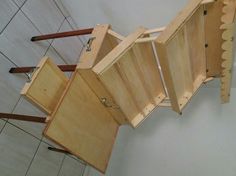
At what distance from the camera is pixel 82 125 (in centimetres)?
85

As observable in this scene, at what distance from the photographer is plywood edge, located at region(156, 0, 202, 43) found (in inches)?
25.3

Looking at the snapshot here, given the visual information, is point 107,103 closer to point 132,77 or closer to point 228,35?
point 132,77

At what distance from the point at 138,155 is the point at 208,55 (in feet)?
2.79

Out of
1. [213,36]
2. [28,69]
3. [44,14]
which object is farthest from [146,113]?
[44,14]

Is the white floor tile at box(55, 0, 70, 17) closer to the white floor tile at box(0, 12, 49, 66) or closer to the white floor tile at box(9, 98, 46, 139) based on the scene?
the white floor tile at box(0, 12, 49, 66)

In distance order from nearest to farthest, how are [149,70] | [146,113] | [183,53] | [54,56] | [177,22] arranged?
[177,22] → [183,53] → [149,70] → [146,113] → [54,56]

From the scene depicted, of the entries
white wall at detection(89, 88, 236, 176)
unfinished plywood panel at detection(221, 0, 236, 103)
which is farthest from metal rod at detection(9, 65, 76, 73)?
white wall at detection(89, 88, 236, 176)

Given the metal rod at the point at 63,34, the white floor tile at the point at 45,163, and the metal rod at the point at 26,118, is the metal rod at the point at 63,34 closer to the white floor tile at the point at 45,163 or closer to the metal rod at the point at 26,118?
the metal rod at the point at 26,118

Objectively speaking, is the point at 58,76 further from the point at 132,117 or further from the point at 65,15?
the point at 65,15

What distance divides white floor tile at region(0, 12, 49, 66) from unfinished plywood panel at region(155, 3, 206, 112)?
744 mm

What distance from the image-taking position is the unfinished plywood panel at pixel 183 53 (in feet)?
2.19

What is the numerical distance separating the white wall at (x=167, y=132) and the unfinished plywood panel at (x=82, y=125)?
505 mm

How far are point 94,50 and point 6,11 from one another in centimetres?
52

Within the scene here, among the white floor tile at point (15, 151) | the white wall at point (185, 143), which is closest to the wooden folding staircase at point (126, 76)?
the white floor tile at point (15, 151)
